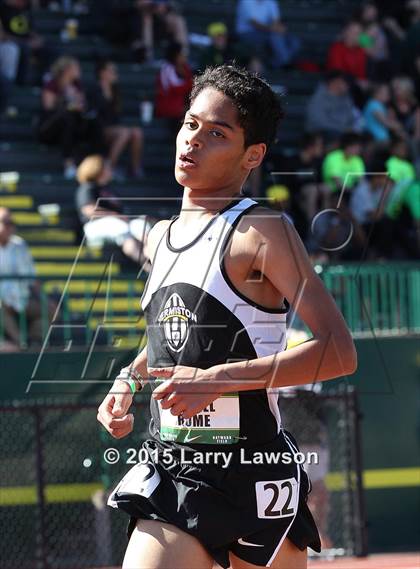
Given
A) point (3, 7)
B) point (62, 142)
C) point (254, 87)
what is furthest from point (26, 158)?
point (254, 87)

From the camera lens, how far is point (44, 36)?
598 inches

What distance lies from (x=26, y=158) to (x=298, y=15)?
19.0 feet

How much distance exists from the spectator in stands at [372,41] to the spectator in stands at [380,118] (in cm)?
93

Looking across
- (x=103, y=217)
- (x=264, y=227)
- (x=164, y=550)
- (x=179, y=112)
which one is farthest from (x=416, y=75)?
(x=164, y=550)

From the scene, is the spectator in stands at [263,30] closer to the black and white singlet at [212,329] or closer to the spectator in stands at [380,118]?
the spectator in stands at [380,118]

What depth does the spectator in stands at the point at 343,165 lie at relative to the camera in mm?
13164

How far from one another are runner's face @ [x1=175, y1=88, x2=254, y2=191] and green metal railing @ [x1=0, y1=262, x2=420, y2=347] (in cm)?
650

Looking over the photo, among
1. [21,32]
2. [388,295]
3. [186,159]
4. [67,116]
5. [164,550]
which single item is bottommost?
[388,295]

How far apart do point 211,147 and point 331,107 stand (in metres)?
11.5

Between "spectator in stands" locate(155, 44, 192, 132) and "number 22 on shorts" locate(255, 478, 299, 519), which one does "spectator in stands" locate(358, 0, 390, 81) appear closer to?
"spectator in stands" locate(155, 44, 192, 132)

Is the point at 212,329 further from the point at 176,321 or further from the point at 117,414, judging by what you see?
the point at 117,414

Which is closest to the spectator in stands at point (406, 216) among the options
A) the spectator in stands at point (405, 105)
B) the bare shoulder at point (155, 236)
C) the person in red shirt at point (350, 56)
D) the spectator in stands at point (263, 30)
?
the spectator in stands at point (405, 105)

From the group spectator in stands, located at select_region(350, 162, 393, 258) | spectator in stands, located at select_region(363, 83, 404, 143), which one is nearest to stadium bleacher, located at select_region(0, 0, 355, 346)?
spectator in stands, located at select_region(363, 83, 404, 143)

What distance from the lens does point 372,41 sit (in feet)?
55.7
